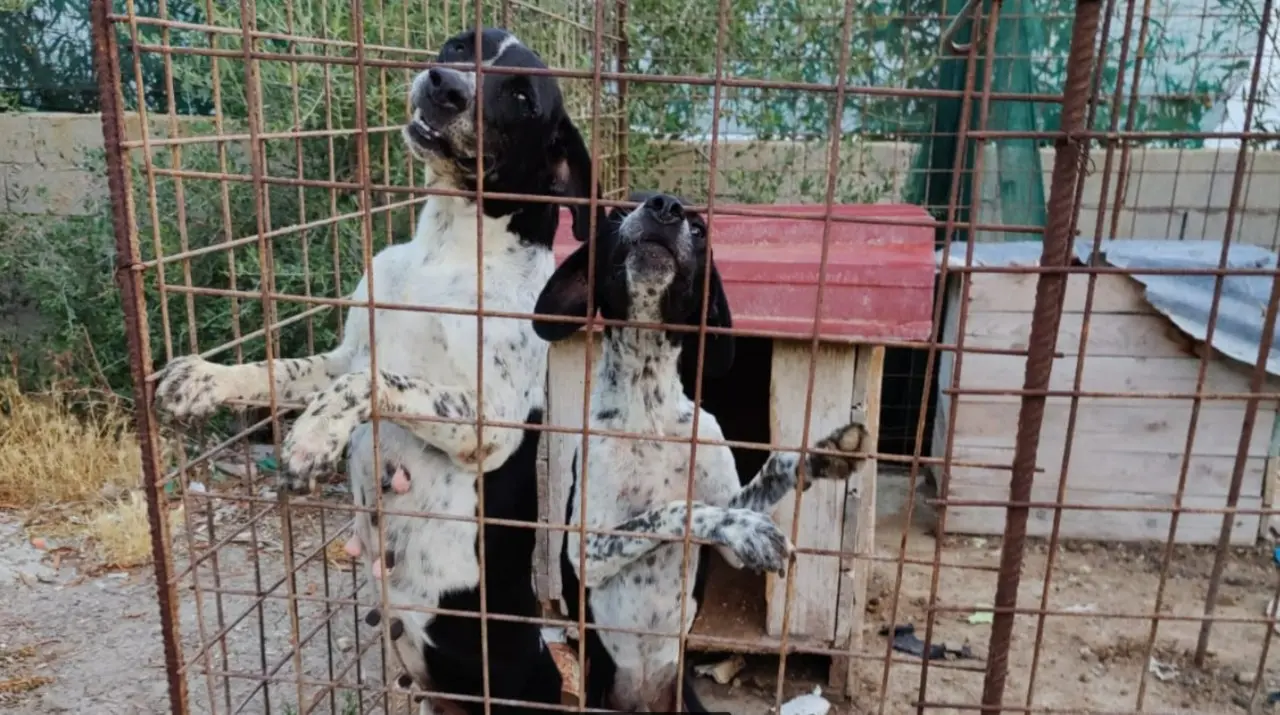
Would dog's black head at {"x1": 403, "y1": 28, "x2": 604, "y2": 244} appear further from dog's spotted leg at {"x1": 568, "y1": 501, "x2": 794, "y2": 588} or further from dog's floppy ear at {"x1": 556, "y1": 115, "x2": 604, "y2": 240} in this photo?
dog's spotted leg at {"x1": 568, "y1": 501, "x2": 794, "y2": 588}

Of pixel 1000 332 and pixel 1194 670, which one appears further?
pixel 1000 332

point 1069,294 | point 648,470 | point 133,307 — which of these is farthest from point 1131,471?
point 133,307

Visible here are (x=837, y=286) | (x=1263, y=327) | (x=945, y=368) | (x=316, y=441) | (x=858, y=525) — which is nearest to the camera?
(x=316, y=441)

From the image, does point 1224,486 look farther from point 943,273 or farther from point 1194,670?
point 943,273

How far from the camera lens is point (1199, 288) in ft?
15.4

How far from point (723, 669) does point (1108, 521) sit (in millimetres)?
2426

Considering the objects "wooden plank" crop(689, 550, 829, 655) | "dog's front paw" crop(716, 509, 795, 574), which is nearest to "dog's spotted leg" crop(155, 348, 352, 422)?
"dog's front paw" crop(716, 509, 795, 574)

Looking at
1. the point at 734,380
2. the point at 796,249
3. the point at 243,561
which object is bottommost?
the point at 243,561

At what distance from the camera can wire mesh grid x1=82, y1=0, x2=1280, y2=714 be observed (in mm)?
1931

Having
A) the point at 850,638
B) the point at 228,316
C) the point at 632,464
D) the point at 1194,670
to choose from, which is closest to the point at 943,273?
the point at 632,464

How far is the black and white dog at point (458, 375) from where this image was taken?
7.51ft

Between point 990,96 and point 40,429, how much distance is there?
5.08m

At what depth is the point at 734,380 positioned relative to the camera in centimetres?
483

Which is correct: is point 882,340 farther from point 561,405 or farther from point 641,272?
point 561,405
